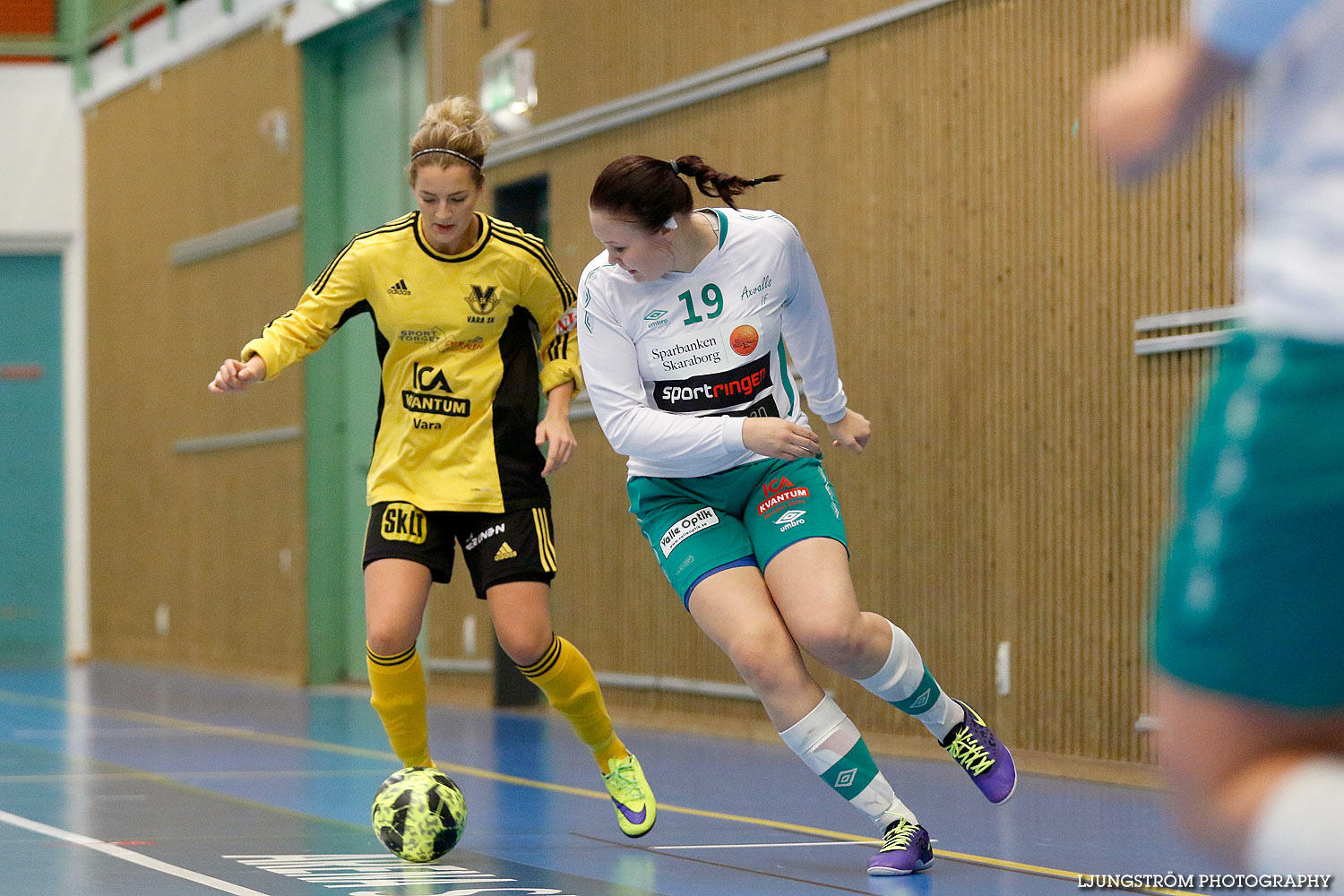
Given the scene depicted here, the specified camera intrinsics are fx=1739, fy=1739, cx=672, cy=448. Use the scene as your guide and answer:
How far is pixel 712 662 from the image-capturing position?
802cm

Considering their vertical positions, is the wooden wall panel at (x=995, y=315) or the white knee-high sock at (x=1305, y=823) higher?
the wooden wall panel at (x=995, y=315)

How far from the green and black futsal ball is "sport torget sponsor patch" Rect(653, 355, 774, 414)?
1.09m

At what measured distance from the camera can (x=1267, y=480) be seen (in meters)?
1.39

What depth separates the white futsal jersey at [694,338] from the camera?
13.1ft

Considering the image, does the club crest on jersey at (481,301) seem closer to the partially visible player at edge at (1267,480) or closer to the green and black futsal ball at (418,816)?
the green and black futsal ball at (418,816)

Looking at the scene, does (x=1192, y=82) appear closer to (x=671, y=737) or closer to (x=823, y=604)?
(x=823, y=604)

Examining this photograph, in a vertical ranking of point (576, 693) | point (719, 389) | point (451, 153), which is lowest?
point (576, 693)

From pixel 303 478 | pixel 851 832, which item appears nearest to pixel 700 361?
pixel 851 832

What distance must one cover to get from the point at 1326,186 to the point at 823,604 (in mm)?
2396

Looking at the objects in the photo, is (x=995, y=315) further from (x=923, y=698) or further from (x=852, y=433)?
(x=923, y=698)

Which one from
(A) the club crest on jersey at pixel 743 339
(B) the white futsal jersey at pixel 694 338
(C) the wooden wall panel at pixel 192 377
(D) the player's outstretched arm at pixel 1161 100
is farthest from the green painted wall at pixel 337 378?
(D) the player's outstretched arm at pixel 1161 100

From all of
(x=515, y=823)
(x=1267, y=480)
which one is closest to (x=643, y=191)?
(x=515, y=823)

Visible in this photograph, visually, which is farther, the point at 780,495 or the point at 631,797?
the point at 631,797

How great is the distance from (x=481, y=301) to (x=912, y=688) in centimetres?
147
